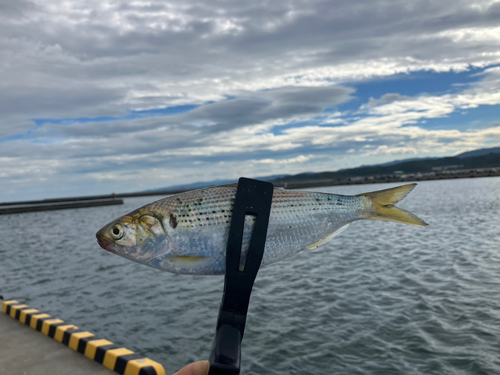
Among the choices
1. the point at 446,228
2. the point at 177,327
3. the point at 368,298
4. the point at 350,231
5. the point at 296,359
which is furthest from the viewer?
the point at 350,231

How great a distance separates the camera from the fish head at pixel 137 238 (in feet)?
3.55

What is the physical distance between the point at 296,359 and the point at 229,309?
12.4m

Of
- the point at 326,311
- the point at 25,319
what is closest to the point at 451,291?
the point at 326,311

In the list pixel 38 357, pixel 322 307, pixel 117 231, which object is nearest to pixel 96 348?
pixel 38 357

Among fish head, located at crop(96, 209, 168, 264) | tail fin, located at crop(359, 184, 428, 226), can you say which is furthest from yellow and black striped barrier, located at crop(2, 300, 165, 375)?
tail fin, located at crop(359, 184, 428, 226)

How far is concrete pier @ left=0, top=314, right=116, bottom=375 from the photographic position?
26.3ft

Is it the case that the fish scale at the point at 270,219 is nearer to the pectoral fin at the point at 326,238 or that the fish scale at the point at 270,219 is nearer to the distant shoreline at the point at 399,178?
the pectoral fin at the point at 326,238

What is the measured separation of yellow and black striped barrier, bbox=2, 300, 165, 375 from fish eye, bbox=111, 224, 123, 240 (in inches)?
301

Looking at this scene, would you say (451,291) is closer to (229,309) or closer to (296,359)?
(296,359)

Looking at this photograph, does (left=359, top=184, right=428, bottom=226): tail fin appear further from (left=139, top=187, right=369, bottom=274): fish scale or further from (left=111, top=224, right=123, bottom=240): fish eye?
(left=111, top=224, right=123, bottom=240): fish eye

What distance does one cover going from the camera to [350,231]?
43.0m

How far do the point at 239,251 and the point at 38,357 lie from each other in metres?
10.3

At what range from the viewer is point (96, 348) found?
27.6ft

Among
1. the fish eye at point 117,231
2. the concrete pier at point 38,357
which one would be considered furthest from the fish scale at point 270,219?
the concrete pier at point 38,357
